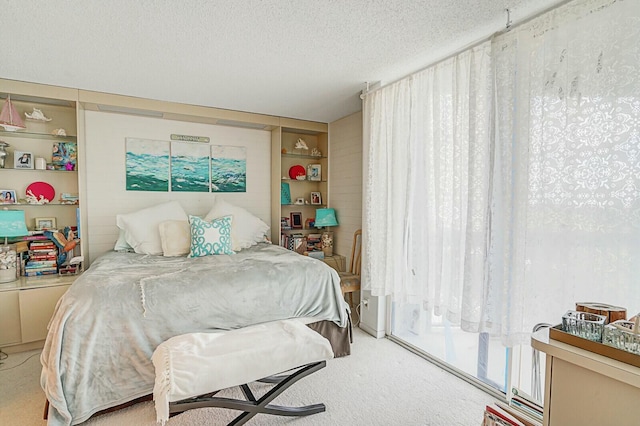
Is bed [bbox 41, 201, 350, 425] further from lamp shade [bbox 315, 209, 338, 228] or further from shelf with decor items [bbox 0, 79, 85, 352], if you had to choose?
lamp shade [bbox 315, 209, 338, 228]

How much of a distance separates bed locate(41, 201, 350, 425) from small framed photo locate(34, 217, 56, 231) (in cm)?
105

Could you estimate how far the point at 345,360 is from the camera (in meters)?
2.73

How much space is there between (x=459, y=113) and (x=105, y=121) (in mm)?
3646

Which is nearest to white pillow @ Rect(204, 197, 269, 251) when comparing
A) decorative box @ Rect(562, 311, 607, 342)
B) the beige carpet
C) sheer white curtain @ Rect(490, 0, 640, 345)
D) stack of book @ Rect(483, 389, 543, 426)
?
the beige carpet

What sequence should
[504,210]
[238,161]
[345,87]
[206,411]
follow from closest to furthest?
[504,210]
[206,411]
[345,87]
[238,161]

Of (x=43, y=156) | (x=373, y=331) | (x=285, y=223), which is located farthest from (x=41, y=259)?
(x=373, y=331)

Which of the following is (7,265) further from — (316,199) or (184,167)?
(316,199)

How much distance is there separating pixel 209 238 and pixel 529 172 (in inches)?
108

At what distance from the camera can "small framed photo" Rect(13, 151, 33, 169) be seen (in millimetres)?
3094

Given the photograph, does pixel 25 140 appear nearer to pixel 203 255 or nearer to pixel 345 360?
pixel 203 255

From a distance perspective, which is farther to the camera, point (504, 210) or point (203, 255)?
point (203, 255)

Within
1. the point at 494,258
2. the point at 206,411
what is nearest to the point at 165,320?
the point at 206,411

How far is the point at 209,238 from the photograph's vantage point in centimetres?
319

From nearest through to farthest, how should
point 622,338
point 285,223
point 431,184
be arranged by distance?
point 622,338, point 431,184, point 285,223
